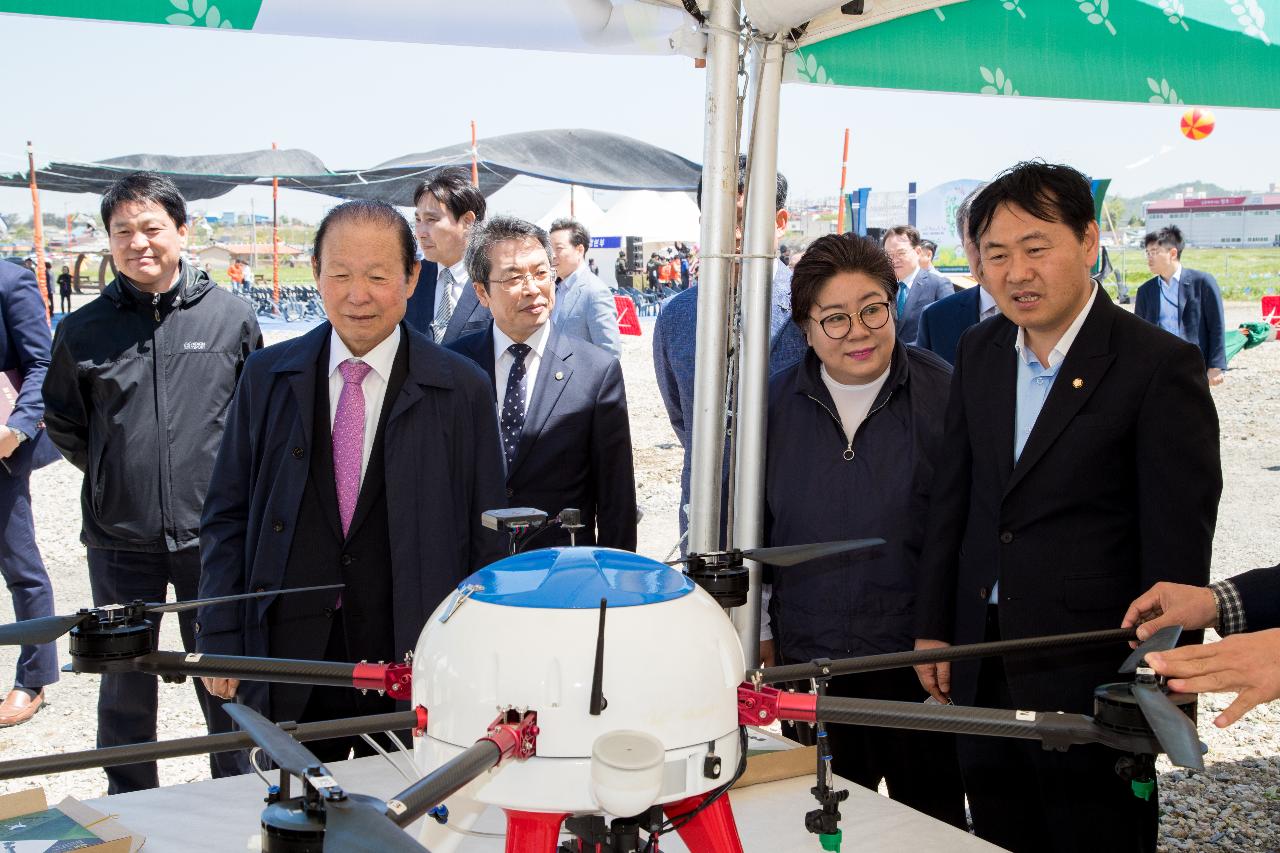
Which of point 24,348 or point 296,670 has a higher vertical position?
point 24,348

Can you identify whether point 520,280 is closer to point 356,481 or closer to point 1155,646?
point 356,481

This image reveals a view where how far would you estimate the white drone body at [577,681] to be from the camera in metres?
1.00

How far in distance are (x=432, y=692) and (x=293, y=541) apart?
108 centimetres

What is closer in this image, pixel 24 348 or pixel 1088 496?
pixel 1088 496

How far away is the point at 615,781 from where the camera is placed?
2.92ft

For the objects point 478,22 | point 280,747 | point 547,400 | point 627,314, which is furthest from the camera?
point 627,314

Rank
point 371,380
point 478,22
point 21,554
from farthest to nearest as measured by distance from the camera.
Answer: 1. point 21,554
2. point 478,22
3. point 371,380

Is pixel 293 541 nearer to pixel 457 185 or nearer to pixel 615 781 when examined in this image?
pixel 615 781

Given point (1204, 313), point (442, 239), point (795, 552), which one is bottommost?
point (795, 552)

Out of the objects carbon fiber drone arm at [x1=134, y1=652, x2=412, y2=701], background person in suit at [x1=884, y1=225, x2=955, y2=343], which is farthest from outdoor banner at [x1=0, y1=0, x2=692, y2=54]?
background person in suit at [x1=884, y1=225, x2=955, y2=343]

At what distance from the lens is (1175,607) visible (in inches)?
61.0

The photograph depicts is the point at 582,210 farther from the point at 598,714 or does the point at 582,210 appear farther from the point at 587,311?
the point at 598,714

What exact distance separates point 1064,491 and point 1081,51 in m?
1.45

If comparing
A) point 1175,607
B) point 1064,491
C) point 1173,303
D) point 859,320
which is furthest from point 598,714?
point 1173,303
